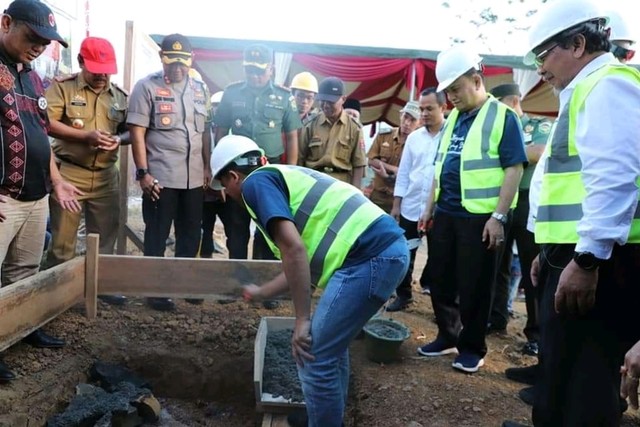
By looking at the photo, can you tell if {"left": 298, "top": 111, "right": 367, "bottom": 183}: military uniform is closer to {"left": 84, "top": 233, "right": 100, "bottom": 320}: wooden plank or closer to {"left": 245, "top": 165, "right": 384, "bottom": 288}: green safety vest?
{"left": 84, "top": 233, "right": 100, "bottom": 320}: wooden plank

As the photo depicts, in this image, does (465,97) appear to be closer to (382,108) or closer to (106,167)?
(106,167)

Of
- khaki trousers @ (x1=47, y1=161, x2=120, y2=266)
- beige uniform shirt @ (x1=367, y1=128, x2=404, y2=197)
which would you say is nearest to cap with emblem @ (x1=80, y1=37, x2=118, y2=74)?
khaki trousers @ (x1=47, y1=161, x2=120, y2=266)

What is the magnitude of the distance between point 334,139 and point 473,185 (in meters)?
1.84

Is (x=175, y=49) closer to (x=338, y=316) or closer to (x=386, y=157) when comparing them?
(x=386, y=157)

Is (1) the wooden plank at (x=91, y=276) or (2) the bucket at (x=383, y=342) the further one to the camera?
(1) the wooden plank at (x=91, y=276)

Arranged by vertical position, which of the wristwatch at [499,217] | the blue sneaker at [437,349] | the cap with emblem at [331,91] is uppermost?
the cap with emblem at [331,91]

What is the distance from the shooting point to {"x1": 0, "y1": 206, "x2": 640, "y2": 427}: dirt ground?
2.83 meters

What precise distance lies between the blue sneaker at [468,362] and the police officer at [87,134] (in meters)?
2.66

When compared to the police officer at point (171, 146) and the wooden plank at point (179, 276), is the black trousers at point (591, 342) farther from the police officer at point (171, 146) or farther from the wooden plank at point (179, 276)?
the police officer at point (171, 146)

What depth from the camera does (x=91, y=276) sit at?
3699mm

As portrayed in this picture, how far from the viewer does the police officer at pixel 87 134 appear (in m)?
3.82

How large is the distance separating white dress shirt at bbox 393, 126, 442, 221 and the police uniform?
0.47 m

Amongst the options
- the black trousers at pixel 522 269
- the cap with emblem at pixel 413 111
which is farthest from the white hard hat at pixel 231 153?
the cap with emblem at pixel 413 111

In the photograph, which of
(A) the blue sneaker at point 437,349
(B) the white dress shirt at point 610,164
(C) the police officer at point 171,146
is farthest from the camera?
(C) the police officer at point 171,146
